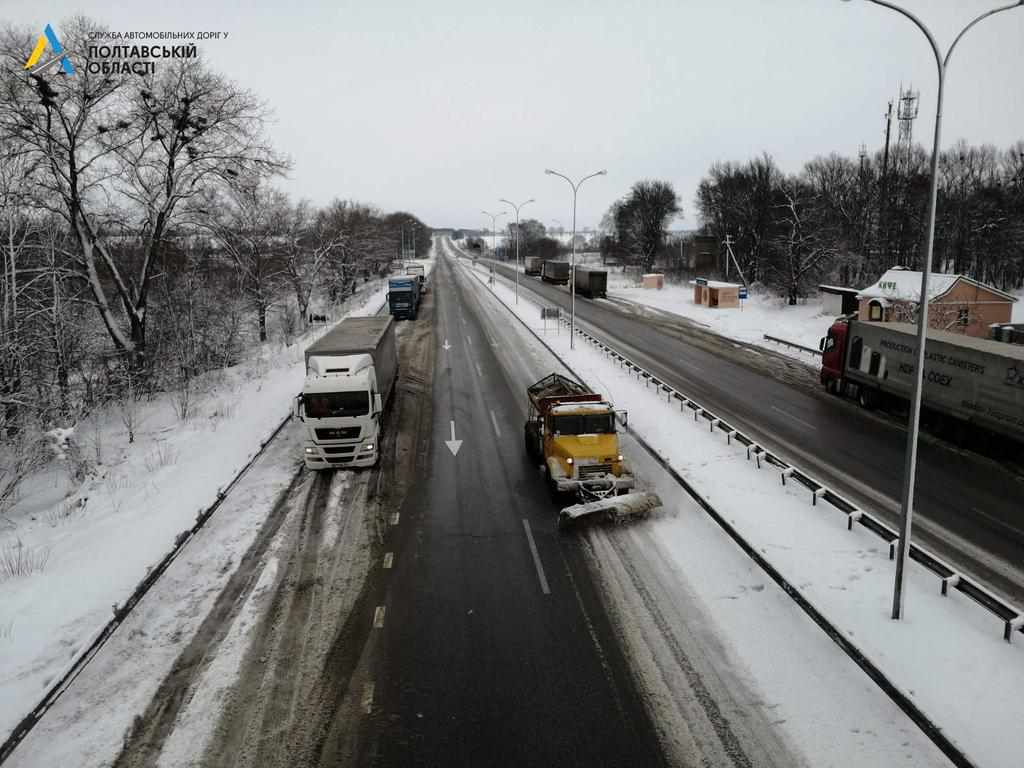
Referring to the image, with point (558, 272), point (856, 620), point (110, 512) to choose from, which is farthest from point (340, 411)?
point (558, 272)

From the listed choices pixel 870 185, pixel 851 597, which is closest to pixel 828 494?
pixel 851 597

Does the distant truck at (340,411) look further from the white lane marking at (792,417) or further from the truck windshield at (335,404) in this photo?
the white lane marking at (792,417)

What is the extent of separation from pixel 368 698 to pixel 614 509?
24.5ft

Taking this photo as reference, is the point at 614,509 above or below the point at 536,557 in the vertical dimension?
above

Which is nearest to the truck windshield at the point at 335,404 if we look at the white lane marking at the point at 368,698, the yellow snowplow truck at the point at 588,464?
the yellow snowplow truck at the point at 588,464

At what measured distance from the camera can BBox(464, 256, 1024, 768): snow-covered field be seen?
318 inches

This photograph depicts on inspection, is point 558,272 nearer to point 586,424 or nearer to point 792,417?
point 792,417

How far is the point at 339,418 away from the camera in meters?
17.6

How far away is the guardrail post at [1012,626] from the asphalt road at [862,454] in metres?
1.87

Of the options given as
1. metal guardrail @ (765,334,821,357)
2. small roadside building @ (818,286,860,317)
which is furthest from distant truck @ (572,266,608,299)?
metal guardrail @ (765,334,821,357)

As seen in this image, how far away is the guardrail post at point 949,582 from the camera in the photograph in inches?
437

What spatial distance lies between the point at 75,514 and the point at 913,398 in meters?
18.9

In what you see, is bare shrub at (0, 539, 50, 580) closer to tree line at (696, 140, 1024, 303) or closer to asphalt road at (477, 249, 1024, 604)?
asphalt road at (477, 249, 1024, 604)

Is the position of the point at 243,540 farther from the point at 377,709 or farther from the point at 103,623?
the point at 377,709
